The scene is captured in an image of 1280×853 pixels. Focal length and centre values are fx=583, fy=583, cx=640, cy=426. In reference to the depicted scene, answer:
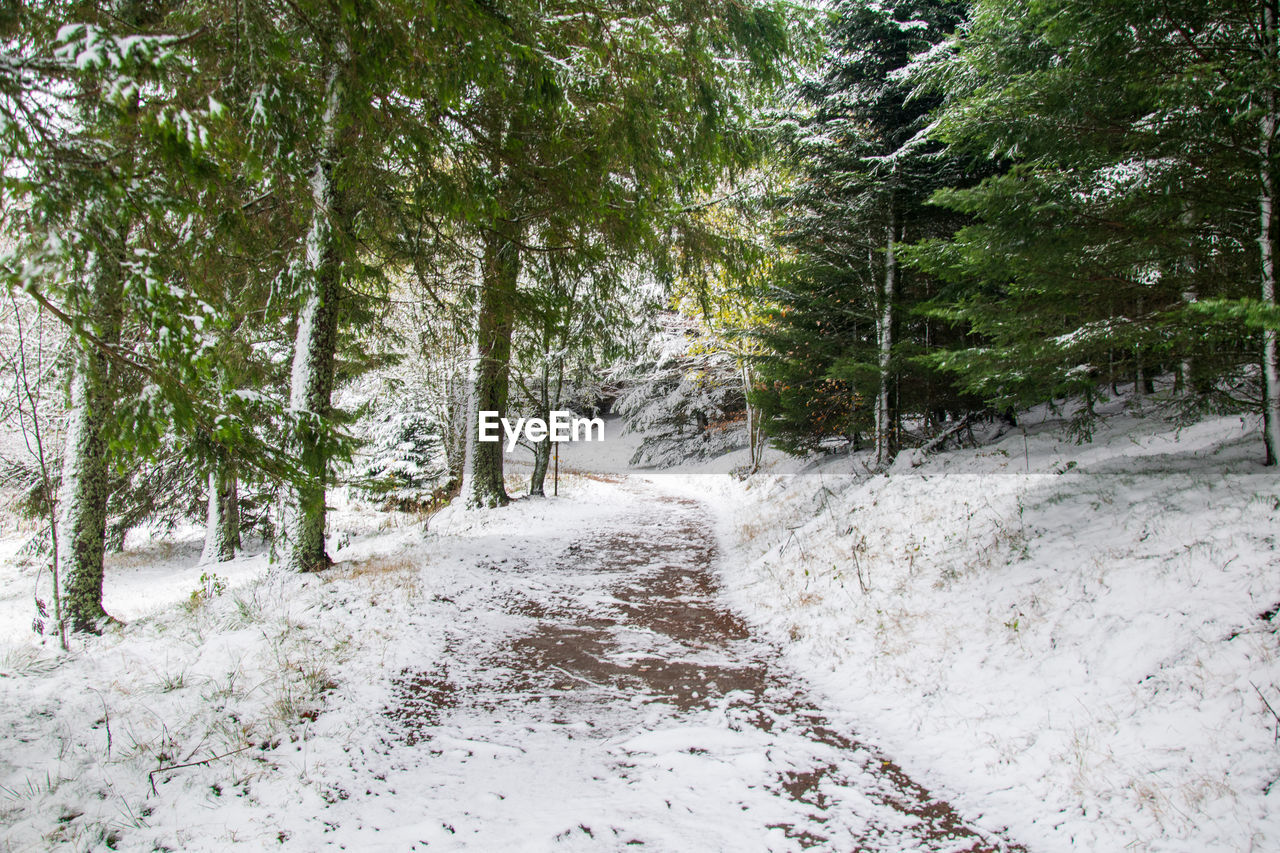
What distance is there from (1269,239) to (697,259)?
19.2ft

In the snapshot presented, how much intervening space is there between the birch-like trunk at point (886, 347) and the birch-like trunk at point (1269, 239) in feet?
15.5

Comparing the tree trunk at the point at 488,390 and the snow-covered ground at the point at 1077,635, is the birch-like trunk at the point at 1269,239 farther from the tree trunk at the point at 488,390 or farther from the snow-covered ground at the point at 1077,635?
the tree trunk at the point at 488,390

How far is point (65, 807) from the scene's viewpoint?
3.06 meters

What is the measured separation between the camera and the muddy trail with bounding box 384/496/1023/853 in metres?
3.06

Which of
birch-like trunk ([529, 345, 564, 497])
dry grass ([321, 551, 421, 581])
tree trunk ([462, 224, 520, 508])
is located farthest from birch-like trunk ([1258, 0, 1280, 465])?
birch-like trunk ([529, 345, 564, 497])

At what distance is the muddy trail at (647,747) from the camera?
3.06 m

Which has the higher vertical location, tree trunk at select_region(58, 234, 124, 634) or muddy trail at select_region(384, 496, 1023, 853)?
tree trunk at select_region(58, 234, 124, 634)

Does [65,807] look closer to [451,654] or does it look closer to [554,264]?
[451,654]

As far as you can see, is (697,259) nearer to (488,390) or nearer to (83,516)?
(488,390)

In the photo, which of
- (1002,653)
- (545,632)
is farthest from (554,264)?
(1002,653)

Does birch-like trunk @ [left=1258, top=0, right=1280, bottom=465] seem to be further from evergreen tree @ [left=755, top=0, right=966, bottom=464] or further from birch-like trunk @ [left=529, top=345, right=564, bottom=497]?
birch-like trunk @ [left=529, top=345, right=564, bottom=497]

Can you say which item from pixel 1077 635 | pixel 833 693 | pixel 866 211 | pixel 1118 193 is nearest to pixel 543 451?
pixel 866 211

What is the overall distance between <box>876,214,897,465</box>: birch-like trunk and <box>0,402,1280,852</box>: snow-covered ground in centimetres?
318

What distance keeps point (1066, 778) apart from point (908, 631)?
6.39 ft
